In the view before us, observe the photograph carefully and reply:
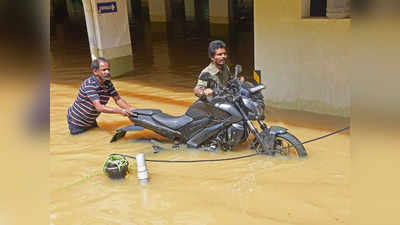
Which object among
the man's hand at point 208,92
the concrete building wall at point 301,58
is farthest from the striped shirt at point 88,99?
the concrete building wall at point 301,58

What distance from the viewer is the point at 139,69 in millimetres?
11867

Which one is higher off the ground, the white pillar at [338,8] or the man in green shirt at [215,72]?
the white pillar at [338,8]

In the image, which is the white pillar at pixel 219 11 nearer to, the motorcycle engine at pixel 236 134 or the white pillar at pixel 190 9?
the white pillar at pixel 190 9

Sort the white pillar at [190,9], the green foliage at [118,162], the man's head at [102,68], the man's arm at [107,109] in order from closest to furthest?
the green foliage at [118,162]
the man's arm at [107,109]
the man's head at [102,68]
the white pillar at [190,9]

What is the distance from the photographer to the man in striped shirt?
5.89 meters

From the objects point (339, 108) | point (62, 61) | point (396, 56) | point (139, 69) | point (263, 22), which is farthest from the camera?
point (62, 61)

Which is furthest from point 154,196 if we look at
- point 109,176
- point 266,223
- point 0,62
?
point 0,62

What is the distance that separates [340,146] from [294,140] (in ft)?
2.98

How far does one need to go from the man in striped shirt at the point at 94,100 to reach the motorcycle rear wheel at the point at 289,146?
2.14 m

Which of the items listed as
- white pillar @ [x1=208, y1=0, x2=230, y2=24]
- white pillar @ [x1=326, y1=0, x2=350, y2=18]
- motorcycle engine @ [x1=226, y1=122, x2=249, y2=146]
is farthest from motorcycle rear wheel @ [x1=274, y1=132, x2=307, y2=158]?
white pillar @ [x1=208, y1=0, x2=230, y2=24]

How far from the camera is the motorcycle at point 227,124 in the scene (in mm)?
5145

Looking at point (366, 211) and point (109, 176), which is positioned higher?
point (366, 211)

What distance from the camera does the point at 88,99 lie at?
20.5ft

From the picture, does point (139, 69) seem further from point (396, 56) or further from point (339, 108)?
point (396, 56)
